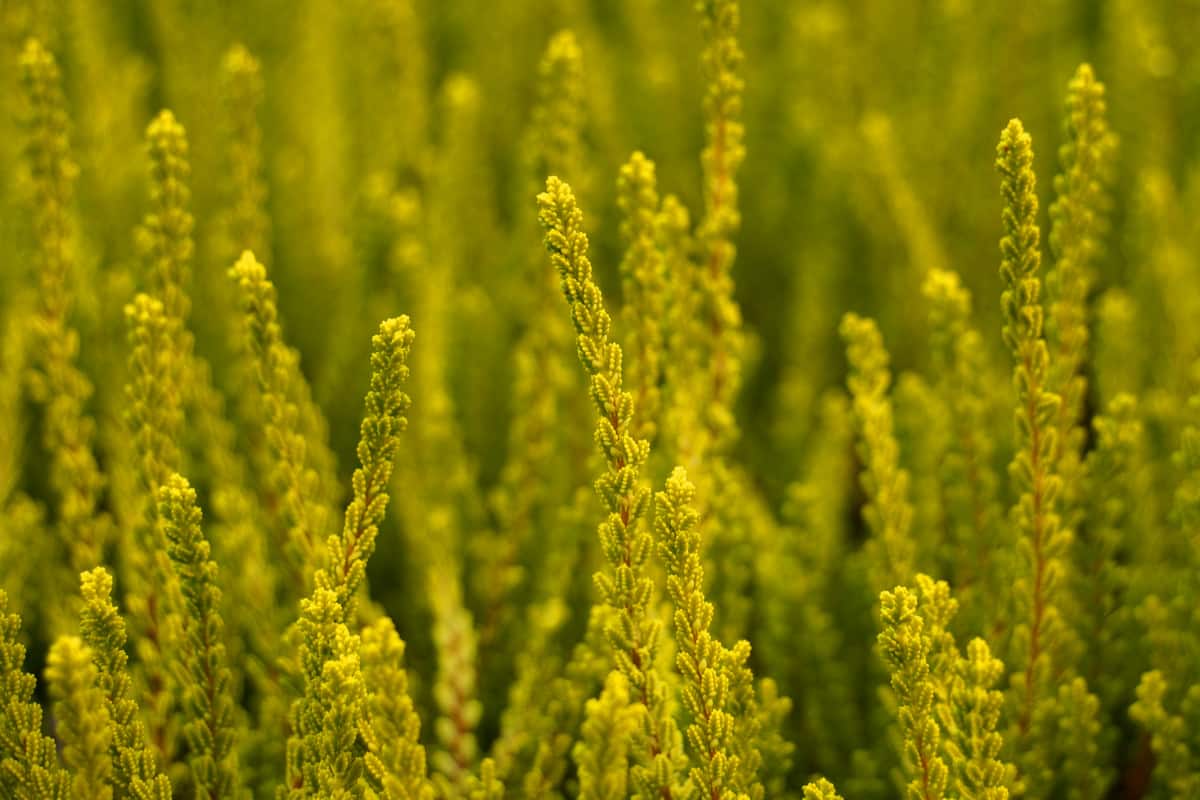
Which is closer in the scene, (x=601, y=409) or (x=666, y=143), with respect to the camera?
(x=601, y=409)

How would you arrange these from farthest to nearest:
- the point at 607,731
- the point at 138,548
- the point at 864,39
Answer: the point at 864,39, the point at 138,548, the point at 607,731

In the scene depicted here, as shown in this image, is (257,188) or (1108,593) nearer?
(1108,593)

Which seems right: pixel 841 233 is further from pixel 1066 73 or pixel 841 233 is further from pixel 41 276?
pixel 41 276

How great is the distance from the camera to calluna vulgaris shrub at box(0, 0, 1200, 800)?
50 cm

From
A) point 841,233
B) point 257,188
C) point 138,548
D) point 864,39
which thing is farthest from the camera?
point 864,39

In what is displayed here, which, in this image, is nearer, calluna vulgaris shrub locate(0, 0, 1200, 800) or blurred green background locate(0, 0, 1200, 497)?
calluna vulgaris shrub locate(0, 0, 1200, 800)

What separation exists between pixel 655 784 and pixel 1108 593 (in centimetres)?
32

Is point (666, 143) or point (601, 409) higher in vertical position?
point (666, 143)

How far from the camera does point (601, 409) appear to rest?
1.58 ft

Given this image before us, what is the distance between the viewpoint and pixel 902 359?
100 cm

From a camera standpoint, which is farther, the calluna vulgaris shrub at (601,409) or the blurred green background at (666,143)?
the blurred green background at (666,143)

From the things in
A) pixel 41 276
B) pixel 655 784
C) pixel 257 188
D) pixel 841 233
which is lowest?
pixel 655 784

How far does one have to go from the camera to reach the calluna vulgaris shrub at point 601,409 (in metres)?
0.50

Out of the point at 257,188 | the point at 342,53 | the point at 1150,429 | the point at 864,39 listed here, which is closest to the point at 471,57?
the point at 342,53
